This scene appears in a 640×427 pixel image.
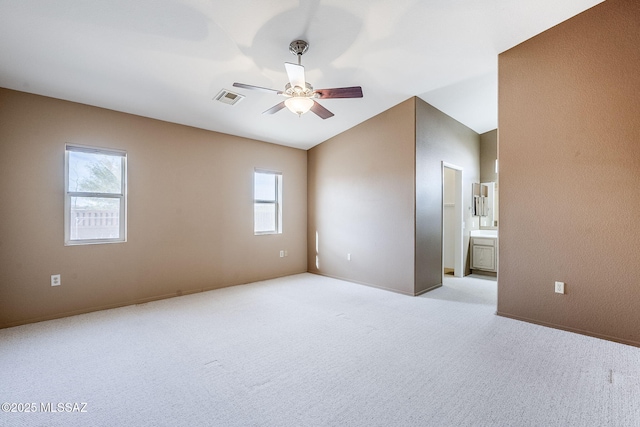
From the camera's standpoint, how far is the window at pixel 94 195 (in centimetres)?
357

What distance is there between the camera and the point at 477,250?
576 centimetres

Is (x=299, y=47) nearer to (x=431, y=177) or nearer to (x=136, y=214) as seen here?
(x=431, y=177)

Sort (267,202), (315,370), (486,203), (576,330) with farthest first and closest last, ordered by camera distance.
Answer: (486,203) < (267,202) < (576,330) < (315,370)

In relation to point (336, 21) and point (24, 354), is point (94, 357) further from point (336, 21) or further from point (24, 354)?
point (336, 21)

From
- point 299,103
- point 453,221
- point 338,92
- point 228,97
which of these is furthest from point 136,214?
point 453,221

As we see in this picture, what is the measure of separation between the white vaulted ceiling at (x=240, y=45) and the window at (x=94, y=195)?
2.33 ft

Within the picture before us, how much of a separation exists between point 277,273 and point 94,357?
11.1 feet

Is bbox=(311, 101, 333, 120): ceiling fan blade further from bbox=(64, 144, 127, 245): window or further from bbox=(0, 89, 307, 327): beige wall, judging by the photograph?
bbox=(64, 144, 127, 245): window

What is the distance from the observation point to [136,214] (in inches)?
158

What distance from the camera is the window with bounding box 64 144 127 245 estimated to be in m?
3.57

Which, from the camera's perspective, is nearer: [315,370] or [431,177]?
[315,370]

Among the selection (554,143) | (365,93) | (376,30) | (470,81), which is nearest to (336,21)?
(376,30)

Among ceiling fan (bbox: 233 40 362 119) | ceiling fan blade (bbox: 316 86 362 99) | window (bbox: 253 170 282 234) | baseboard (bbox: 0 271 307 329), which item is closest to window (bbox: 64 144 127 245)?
baseboard (bbox: 0 271 307 329)

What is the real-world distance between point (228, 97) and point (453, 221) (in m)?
4.84
